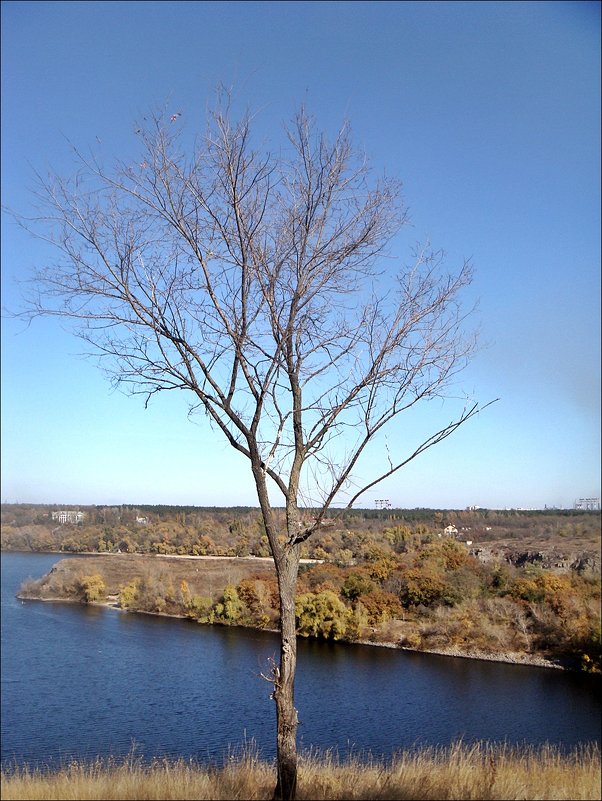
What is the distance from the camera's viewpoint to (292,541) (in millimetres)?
4266

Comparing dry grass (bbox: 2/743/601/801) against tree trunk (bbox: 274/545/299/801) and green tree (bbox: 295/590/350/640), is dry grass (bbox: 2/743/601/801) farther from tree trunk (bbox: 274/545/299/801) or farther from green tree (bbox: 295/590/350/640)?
green tree (bbox: 295/590/350/640)

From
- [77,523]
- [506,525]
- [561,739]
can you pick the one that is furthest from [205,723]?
[506,525]

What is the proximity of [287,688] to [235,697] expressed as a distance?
18.9m

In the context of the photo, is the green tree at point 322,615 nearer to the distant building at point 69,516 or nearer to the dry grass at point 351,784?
the distant building at point 69,516

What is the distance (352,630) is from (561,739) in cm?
1515

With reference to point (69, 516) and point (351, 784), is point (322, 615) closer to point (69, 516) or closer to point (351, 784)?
point (69, 516)

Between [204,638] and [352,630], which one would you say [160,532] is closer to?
[204,638]

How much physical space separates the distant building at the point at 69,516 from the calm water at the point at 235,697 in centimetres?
955

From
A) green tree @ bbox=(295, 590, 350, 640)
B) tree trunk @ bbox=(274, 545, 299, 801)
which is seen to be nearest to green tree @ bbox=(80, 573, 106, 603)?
green tree @ bbox=(295, 590, 350, 640)

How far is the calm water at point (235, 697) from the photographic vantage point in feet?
56.3

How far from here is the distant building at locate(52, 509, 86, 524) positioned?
42600 millimetres

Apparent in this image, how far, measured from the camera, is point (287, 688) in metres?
4.03

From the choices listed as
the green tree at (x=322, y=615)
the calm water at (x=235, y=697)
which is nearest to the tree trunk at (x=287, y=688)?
the calm water at (x=235, y=697)

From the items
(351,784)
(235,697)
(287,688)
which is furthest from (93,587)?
(287,688)
